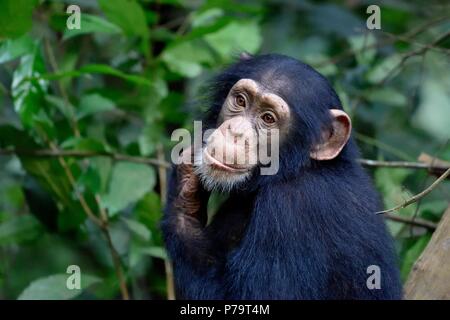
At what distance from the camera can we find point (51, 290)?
21.3 ft

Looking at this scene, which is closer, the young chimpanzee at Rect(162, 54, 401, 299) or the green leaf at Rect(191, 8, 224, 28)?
the young chimpanzee at Rect(162, 54, 401, 299)

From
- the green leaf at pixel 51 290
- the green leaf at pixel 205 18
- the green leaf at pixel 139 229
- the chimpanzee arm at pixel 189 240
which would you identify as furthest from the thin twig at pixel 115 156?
the green leaf at pixel 205 18

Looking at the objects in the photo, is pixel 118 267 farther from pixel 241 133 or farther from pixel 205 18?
pixel 205 18

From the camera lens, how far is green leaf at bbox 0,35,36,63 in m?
6.48

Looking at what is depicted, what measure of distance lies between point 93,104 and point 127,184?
0.81m

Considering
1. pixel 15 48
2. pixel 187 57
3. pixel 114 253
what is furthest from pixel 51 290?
pixel 187 57

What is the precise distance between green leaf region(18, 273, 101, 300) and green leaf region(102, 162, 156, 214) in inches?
28.0

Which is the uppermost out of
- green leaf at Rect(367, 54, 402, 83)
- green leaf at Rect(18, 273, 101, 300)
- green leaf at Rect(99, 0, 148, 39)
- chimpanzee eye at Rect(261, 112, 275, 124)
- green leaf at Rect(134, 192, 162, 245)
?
green leaf at Rect(99, 0, 148, 39)

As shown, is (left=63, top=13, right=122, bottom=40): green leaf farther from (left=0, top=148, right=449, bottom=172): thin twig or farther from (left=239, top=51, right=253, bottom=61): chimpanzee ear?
(left=239, top=51, right=253, bottom=61): chimpanzee ear

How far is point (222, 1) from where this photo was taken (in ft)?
24.8

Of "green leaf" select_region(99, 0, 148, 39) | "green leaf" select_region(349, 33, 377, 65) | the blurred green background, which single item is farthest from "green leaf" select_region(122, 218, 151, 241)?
"green leaf" select_region(349, 33, 377, 65)

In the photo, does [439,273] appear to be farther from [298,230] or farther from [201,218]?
[201,218]

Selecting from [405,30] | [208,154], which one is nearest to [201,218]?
[208,154]

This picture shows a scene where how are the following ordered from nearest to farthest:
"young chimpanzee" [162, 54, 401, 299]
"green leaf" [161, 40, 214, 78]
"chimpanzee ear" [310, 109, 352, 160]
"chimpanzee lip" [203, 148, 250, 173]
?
"young chimpanzee" [162, 54, 401, 299] → "chimpanzee lip" [203, 148, 250, 173] → "chimpanzee ear" [310, 109, 352, 160] → "green leaf" [161, 40, 214, 78]
